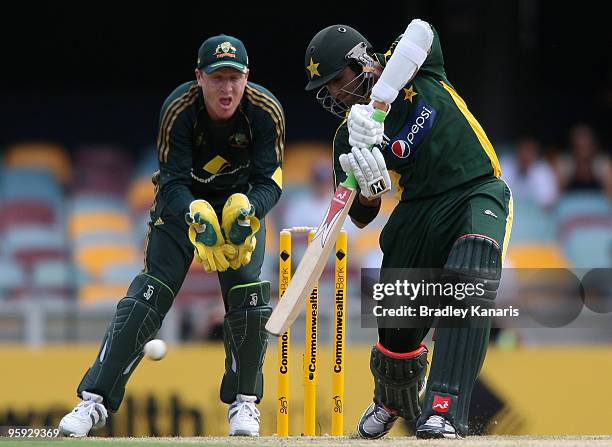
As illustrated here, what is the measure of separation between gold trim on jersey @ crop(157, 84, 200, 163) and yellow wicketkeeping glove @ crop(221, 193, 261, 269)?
32 centimetres

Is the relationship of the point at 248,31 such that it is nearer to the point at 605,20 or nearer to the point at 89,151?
the point at 89,151

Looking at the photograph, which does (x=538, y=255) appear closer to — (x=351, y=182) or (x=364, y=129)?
(x=351, y=182)

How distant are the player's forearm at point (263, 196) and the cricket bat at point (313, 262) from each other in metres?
0.55

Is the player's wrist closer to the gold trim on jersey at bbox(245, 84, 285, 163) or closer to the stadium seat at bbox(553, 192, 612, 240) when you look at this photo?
the gold trim on jersey at bbox(245, 84, 285, 163)

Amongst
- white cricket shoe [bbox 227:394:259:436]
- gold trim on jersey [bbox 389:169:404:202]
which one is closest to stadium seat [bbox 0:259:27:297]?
white cricket shoe [bbox 227:394:259:436]

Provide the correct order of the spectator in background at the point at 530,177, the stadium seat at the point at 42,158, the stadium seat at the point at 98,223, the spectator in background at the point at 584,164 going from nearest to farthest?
the spectator in background at the point at 530,177 → the spectator in background at the point at 584,164 → the stadium seat at the point at 98,223 → the stadium seat at the point at 42,158

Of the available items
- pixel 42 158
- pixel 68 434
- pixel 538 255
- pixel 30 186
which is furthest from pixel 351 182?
pixel 42 158

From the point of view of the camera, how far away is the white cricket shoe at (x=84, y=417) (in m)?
4.68

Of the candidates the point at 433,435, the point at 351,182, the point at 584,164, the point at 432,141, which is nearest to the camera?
the point at 433,435

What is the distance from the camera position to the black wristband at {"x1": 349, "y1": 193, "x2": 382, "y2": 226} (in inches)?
181

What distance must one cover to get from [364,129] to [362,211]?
431mm

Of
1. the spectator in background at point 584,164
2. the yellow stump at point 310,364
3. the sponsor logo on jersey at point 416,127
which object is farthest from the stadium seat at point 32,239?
the sponsor logo on jersey at point 416,127

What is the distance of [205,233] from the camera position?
479 cm

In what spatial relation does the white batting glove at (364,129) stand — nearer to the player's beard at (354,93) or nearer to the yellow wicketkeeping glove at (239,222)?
the player's beard at (354,93)
